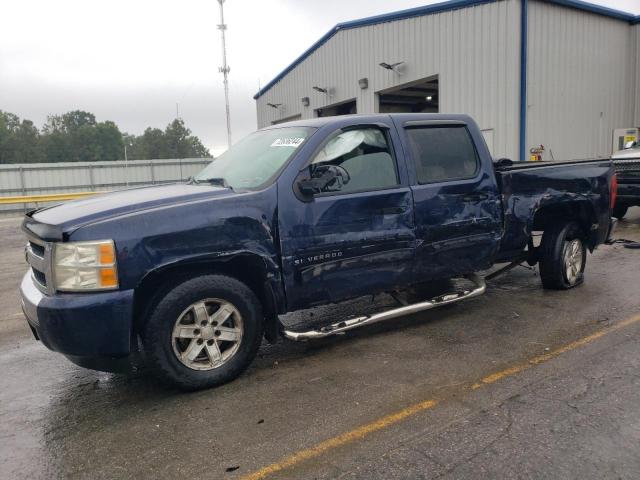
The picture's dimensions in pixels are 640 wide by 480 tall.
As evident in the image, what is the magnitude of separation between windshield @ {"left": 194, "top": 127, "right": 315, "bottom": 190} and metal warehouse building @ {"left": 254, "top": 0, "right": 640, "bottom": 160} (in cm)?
1127

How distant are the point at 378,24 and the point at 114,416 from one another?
57.1ft

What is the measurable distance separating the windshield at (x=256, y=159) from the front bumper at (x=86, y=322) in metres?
1.28

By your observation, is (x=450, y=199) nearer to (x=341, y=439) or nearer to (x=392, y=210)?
(x=392, y=210)

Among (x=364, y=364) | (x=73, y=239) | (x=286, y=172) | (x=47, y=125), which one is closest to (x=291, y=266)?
(x=286, y=172)

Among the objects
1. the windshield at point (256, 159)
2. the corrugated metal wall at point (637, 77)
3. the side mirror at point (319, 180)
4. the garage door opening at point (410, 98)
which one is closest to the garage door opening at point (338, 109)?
the garage door opening at point (410, 98)

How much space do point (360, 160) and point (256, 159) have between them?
2.80ft

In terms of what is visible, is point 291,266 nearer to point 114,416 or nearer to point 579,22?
point 114,416

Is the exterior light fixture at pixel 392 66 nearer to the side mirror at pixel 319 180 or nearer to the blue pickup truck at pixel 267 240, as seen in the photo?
the blue pickup truck at pixel 267 240

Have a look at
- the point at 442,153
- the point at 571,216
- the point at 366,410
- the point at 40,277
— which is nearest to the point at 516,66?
the point at 571,216

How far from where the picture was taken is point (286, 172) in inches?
153

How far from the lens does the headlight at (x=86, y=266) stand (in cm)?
317

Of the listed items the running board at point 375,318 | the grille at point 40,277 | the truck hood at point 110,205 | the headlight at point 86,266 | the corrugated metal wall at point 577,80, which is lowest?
the running board at point 375,318

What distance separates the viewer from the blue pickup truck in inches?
127

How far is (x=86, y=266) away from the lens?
3168mm
